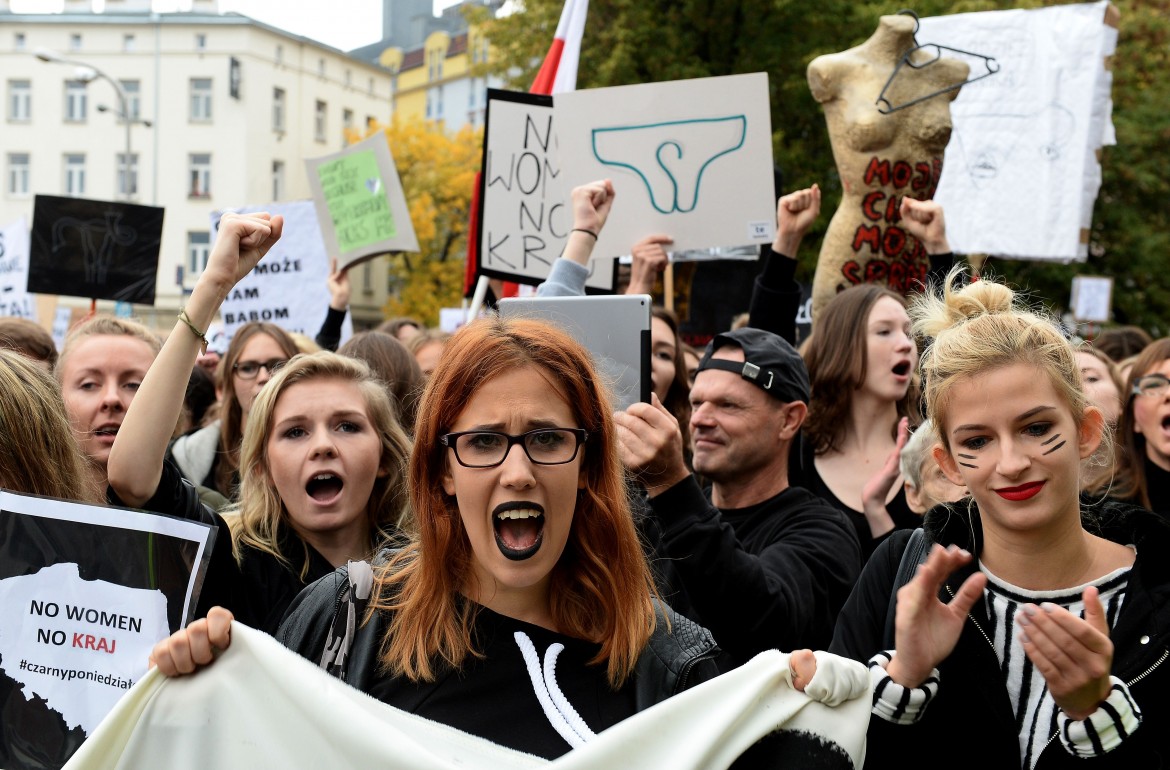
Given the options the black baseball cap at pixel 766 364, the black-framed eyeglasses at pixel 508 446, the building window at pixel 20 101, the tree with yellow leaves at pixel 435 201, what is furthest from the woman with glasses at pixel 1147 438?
the building window at pixel 20 101

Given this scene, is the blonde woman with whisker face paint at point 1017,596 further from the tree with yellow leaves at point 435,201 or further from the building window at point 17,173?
the building window at point 17,173

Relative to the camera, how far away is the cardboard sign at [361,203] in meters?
7.34

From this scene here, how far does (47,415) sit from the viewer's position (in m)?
2.88

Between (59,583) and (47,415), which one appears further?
(47,415)

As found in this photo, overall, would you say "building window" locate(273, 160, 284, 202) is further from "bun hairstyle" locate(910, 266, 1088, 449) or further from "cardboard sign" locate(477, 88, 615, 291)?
"bun hairstyle" locate(910, 266, 1088, 449)

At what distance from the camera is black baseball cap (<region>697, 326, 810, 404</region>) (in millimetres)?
3902

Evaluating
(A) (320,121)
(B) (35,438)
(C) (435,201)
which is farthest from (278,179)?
(B) (35,438)

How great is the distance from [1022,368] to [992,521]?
0.98 ft

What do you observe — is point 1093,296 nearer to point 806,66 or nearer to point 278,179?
point 806,66

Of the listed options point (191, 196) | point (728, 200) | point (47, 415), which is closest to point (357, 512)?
point (47, 415)

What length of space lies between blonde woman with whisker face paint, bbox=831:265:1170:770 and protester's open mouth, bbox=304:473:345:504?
153cm

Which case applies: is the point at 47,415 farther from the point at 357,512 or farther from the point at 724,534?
the point at 724,534

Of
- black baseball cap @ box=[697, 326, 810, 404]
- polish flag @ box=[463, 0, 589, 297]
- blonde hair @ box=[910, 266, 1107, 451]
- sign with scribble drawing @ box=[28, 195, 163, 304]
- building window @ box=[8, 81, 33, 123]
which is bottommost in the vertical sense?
black baseball cap @ box=[697, 326, 810, 404]

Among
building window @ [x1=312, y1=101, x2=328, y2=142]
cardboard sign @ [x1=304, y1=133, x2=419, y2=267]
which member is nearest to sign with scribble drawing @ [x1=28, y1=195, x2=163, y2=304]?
cardboard sign @ [x1=304, y1=133, x2=419, y2=267]
